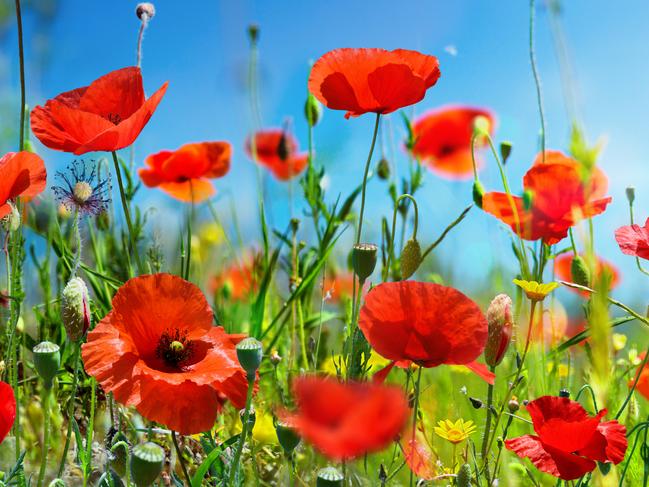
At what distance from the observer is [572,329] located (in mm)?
2299

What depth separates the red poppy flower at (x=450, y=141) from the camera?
8.54 ft

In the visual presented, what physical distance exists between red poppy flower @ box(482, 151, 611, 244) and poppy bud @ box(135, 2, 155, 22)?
2.16 ft

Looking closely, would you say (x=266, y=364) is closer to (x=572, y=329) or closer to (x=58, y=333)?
(x=58, y=333)

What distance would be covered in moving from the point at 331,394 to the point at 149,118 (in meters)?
0.57

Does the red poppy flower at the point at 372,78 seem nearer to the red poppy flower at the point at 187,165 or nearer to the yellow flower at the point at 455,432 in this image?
the yellow flower at the point at 455,432

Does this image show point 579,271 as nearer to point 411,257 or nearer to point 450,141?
point 411,257

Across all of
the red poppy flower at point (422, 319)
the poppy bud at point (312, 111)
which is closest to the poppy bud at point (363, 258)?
the red poppy flower at point (422, 319)

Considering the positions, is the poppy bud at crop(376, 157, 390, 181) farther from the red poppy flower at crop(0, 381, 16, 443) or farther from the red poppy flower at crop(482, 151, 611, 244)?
the red poppy flower at crop(0, 381, 16, 443)

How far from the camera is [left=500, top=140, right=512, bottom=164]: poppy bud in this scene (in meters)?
1.45

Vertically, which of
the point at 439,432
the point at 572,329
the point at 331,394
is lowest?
the point at 572,329

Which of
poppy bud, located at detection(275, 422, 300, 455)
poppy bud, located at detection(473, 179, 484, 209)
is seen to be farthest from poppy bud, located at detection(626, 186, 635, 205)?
poppy bud, located at detection(275, 422, 300, 455)

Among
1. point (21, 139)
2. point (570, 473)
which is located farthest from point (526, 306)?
point (21, 139)

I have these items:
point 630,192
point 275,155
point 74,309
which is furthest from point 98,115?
point 275,155

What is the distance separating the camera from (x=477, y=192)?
3.99 ft
